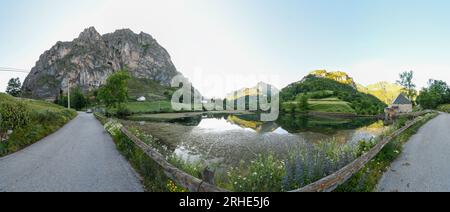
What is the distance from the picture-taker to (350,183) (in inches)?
233

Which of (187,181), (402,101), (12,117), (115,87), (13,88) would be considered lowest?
(187,181)

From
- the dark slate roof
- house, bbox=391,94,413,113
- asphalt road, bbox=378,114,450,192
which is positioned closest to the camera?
asphalt road, bbox=378,114,450,192

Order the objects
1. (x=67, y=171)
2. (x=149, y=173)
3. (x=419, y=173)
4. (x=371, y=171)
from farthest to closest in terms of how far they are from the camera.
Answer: (x=67, y=171) → (x=419, y=173) → (x=371, y=171) → (x=149, y=173)

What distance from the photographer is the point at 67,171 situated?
747 cm

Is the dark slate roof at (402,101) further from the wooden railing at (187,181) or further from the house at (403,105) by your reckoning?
the wooden railing at (187,181)

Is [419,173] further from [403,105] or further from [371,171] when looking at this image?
[403,105]

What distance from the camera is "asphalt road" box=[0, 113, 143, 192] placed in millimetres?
6020

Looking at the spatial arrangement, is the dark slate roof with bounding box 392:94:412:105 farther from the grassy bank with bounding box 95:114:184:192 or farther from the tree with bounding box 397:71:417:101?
the grassy bank with bounding box 95:114:184:192

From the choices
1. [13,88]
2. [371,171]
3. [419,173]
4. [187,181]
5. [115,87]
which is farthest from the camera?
[13,88]

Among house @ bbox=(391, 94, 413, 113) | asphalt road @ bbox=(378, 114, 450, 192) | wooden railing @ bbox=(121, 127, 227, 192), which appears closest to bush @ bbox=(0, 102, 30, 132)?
wooden railing @ bbox=(121, 127, 227, 192)

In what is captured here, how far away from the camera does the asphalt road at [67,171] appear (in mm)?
6020

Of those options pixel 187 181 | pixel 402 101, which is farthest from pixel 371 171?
pixel 402 101

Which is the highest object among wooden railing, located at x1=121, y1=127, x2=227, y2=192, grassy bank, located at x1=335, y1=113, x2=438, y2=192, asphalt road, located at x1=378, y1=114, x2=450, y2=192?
wooden railing, located at x1=121, y1=127, x2=227, y2=192
